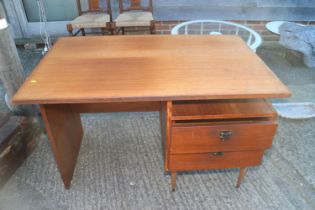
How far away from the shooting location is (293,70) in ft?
8.99

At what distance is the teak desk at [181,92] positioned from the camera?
1.01m

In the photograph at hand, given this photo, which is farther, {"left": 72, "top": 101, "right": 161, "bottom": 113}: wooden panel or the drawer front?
{"left": 72, "top": 101, "right": 161, "bottom": 113}: wooden panel

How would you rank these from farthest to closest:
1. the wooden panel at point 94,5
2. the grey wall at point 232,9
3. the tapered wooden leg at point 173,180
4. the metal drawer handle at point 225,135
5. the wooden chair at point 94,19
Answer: the grey wall at point 232,9, the wooden panel at point 94,5, the wooden chair at point 94,19, the tapered wooden leg at point 173,180, the metal drawer handle at point 225,135

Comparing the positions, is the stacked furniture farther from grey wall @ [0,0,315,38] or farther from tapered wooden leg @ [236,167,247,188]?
tapered wooden leg @ [236,167,247,188]

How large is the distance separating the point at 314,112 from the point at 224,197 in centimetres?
113

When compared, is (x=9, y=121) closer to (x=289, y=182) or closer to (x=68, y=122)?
(x=68, y=122)

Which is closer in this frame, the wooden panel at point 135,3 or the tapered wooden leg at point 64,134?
the tapered wooden leg at point 64,134

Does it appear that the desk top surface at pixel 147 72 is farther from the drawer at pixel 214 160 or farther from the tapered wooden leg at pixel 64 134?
the drawer at pixel 214 160

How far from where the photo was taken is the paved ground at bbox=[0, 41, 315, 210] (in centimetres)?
137

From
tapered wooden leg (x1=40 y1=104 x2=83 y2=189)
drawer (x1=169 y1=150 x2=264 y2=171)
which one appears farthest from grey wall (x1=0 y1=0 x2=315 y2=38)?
drawer (x1=169 y1=150 x2=264 y2=171)

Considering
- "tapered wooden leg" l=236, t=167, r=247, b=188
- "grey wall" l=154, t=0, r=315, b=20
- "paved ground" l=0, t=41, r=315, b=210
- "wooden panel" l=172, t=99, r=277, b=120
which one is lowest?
"paved ground" l=0, t=41, r=315, b=210

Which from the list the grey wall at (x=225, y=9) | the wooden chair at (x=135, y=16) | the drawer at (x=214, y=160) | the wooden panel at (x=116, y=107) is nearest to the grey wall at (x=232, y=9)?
the grey wall at (x=225, y=9)

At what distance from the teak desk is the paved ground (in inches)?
5.0

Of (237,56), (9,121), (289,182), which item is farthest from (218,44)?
(9,121)
